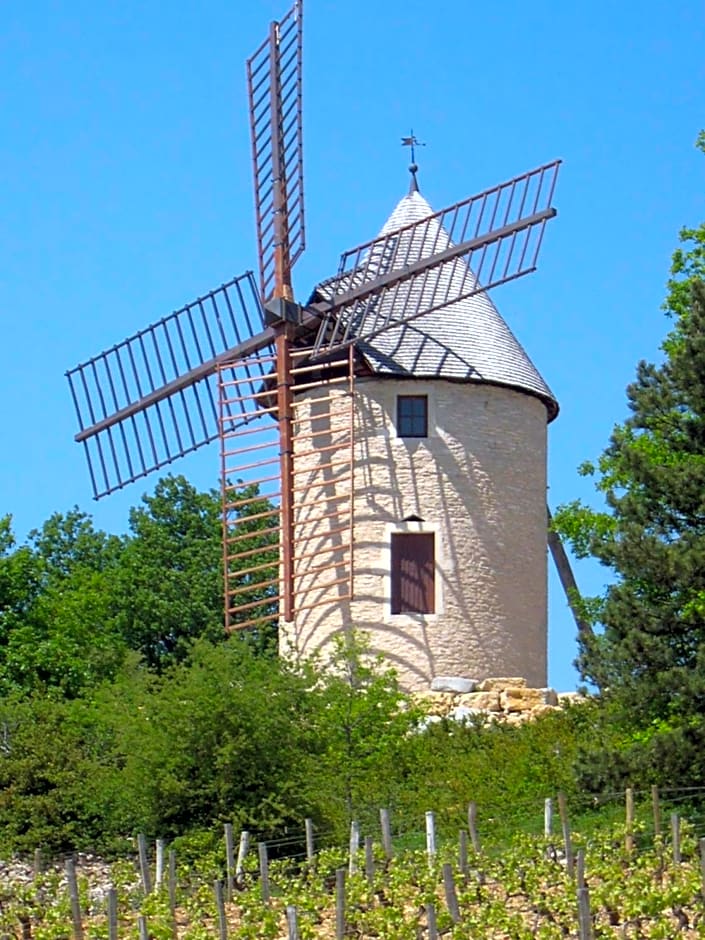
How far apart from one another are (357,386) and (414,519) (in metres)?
1.99

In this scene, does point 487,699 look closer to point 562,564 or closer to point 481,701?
point 481,701

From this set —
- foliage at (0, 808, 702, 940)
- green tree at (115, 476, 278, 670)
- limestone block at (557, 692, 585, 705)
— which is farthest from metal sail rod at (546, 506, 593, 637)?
foliage at (0, 808, 702, 940)

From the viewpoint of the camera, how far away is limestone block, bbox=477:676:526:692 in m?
27.2

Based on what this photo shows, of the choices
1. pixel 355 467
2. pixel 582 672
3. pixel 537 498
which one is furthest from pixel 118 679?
pixel 582 672

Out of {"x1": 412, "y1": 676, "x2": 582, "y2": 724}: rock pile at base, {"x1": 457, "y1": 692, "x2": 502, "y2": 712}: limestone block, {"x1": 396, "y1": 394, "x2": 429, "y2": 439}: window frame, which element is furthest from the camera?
{"x1": 396, "y1": 394, "x2": 429, "y2": 439}: window frame

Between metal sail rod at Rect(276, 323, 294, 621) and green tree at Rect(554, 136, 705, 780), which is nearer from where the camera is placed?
green tree at Rect(554, 136, 705, 780)

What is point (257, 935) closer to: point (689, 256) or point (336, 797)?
point (336, 797)

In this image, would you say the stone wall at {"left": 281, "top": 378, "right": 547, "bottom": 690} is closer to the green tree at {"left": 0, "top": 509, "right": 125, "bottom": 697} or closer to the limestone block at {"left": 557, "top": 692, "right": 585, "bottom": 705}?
the limestone block at {"left": 557, "top": 692, "right": 585, "bottom": 705}

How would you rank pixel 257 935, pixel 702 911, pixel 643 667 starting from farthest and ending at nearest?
1. pixel 643 667
2. pixel 257 935
3. pixel 702 911

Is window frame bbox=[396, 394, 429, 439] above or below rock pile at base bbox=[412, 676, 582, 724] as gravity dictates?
above

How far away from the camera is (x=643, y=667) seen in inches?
799

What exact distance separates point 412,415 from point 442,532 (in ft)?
5.48

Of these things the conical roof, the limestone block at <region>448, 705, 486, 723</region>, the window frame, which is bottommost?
the limestone block at <region>448, 705, 486, 723</region>

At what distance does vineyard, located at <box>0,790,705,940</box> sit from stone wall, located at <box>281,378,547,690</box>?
20.0ft
